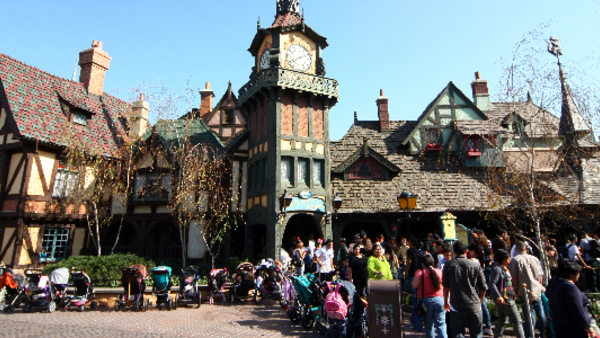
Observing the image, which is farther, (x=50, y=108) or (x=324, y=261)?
(x=50, y=108)

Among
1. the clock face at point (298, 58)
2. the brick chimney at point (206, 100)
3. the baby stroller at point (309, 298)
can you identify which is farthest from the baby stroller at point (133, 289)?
the brick chimney at point (206, 100)

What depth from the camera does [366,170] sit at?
19922 mm

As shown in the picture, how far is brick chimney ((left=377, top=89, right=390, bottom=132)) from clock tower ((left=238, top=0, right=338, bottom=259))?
17.8 ft

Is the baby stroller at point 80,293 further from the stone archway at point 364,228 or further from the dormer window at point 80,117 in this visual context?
the stone archway at point 364,228

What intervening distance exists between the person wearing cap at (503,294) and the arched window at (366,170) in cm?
1319

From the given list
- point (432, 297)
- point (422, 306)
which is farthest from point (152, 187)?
point (432, 297)

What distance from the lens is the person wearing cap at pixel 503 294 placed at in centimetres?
616

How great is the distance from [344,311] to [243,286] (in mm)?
6165

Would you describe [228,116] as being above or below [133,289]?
above

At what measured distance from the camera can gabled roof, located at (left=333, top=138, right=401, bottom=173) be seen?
1950 cm

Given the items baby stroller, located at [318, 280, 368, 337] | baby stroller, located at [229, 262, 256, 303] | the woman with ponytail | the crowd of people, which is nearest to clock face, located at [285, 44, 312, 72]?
baby stroller, located at [229, 262, 256, 303]

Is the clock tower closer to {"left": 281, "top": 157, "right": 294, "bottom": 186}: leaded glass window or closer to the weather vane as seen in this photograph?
{"left": 281, "top": 157, "right": 294, "bottom": 186}: leaded glass window

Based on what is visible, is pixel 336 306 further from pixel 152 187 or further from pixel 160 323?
pixel 152 187

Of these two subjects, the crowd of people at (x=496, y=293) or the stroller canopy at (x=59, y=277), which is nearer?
the crowd of people at (x=496, y=293)
